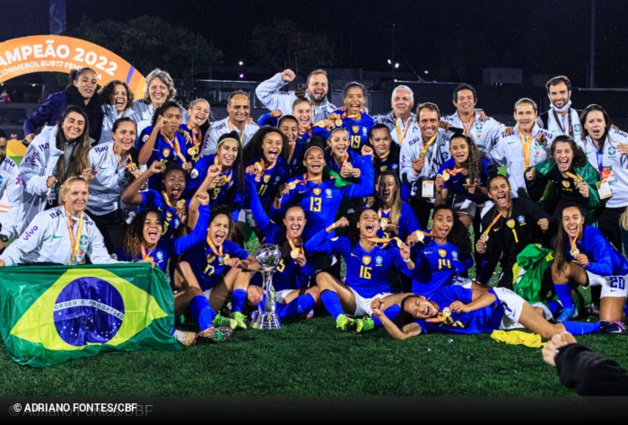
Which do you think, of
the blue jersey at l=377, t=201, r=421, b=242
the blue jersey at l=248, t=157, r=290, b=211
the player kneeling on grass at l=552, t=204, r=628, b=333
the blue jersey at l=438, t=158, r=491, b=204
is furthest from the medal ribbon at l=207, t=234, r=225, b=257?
the player kneeling on grass at l=552, t=204, r=628, b=333

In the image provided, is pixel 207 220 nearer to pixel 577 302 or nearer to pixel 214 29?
pixel 577 302

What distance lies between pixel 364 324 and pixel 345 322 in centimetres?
14

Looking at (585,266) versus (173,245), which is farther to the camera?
(173,245)

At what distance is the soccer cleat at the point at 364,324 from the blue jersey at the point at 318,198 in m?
0.97

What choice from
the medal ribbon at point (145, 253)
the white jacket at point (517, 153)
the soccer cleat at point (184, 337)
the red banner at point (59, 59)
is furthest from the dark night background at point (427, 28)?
the soccer cleat at point (184, 337)

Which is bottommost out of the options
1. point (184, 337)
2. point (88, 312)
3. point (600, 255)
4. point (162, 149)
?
point (184, 337)

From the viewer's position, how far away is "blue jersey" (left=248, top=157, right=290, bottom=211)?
6605mm

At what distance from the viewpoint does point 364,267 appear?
6.10 m

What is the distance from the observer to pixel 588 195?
20.9 ft

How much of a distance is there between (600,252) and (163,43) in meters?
35.0

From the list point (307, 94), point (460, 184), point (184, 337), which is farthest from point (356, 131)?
point (184, 337)

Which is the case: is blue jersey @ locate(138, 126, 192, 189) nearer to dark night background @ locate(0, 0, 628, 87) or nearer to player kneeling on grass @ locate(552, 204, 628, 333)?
player kneeling on grass @ locate(552, 204, 628, 333)

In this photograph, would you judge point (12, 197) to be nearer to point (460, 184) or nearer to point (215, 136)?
point (215, 136)

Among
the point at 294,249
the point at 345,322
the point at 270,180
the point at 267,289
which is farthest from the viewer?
the point at 270,180
